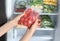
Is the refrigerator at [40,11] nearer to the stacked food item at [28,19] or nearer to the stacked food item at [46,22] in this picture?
the stacked food item at [46,22]

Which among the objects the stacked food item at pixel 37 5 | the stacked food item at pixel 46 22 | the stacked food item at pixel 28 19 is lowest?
the stacked food item at pixel 46 22

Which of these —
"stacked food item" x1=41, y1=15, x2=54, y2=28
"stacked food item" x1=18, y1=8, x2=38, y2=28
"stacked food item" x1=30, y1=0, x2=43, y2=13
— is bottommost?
"stacked food item" x1=41, y1=15, x2=54, y2=28

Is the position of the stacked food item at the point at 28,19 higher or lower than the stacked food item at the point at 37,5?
lower

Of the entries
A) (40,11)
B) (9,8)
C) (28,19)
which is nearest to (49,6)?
(40,11)

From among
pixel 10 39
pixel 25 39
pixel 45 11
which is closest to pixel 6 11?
pixel 10 39

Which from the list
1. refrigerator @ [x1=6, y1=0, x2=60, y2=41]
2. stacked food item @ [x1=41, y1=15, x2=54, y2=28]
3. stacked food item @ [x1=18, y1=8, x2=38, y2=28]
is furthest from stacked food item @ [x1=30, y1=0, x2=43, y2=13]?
stacked food item @ [x1=18, y1=8, x2=38, y2=28]

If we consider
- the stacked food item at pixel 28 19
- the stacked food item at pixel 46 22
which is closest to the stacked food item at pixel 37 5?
the stacked food item at pixel 46 22

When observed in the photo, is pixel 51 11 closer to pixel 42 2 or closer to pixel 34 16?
pixel 42 2

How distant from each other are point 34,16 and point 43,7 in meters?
0.54

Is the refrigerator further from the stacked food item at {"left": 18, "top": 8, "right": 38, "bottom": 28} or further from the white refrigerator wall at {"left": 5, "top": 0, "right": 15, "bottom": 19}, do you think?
the stacked food item at {"left": 18, "top": 8, "right": 38, "bottom": 28}

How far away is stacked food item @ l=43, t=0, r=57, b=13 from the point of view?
208cm

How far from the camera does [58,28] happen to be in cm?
210

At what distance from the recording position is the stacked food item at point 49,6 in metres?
2.08

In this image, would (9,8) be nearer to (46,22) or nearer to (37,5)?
(37,5)
